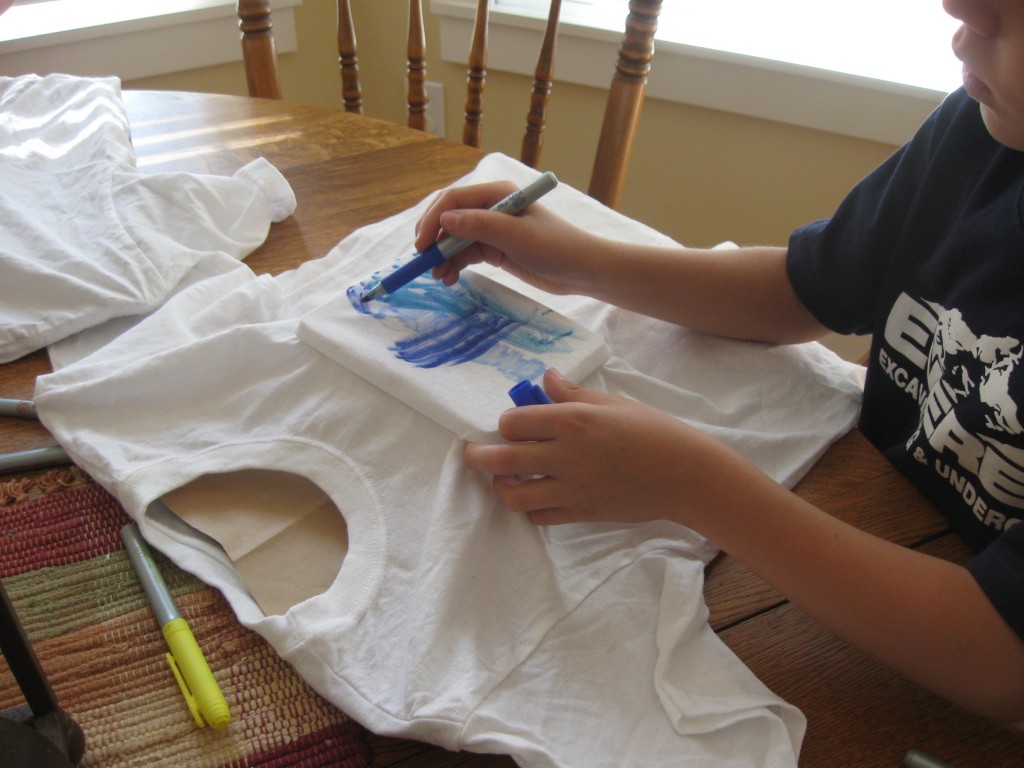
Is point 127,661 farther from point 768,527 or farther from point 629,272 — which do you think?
point 629,272

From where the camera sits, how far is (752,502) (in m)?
0.52

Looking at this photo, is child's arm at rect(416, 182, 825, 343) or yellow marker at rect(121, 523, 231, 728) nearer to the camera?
yellow marker at rect(121, 523, 231, 728)

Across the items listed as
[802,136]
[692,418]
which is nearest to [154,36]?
[802,136]

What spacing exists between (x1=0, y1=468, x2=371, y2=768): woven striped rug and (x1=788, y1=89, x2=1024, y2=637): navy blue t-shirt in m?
0.41

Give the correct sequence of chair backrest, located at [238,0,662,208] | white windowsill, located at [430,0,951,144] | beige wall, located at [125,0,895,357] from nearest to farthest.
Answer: chair backrest, located at [238,0,662,208]
white windowsill, located at [430,0,951,144]
beige wall, located at [125,0,895,357]

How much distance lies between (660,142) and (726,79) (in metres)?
0.20

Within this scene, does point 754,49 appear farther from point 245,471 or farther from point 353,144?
point 245,471

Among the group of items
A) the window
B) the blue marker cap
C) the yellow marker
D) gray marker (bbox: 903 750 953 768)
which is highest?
the window

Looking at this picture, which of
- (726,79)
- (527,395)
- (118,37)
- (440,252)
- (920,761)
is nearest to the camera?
(920,761)

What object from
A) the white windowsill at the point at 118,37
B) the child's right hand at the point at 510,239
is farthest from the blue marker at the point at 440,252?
the white windowsill at the point at 118,37

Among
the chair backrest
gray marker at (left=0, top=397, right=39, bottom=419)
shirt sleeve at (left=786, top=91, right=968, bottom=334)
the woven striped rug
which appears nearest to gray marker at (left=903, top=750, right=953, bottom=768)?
the woven striped rug

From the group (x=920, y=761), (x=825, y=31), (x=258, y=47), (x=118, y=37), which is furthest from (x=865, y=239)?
(x=118, y=37)

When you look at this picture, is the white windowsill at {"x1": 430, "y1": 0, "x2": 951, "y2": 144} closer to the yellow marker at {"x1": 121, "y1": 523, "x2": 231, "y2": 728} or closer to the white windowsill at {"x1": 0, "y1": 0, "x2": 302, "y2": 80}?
the white windowsill at {"x1": 0, "y1": 0, "x2": 302, "y2": 80}

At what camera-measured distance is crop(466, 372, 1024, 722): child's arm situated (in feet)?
1.53
